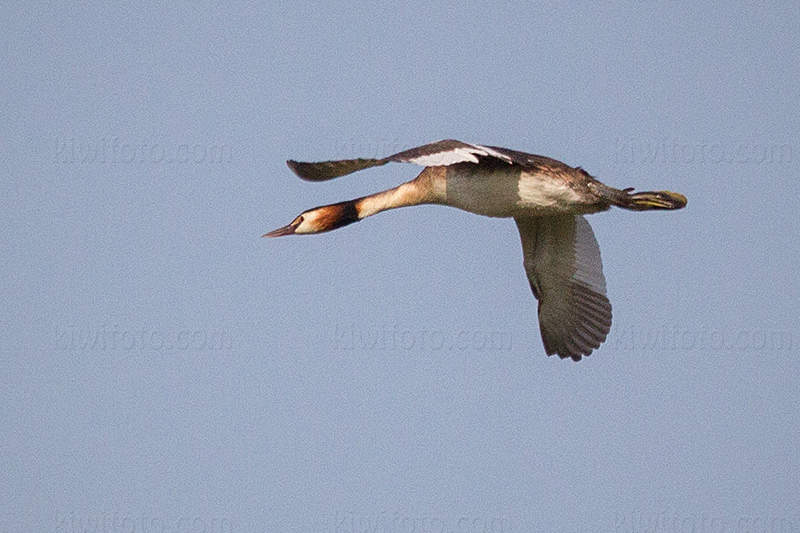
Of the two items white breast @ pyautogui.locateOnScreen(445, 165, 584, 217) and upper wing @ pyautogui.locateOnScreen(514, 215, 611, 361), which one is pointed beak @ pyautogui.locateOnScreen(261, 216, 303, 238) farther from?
upper wing @ pyautogui.locateOnScreen(514, 215, 611, 361)

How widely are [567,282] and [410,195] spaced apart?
113 inches

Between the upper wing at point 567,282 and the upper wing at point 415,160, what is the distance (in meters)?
2.88

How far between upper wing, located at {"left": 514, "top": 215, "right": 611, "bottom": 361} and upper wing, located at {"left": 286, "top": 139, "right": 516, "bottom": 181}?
9.44ft

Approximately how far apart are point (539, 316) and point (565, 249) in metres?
0.95

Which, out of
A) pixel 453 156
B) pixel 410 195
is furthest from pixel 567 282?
pixel 453 156

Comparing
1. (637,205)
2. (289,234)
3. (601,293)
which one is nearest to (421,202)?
(289,234)

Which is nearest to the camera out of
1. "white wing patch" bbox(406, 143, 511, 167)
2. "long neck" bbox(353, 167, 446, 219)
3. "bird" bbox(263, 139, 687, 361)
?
"white wing patch" bbox(406, 143, 511, 167)

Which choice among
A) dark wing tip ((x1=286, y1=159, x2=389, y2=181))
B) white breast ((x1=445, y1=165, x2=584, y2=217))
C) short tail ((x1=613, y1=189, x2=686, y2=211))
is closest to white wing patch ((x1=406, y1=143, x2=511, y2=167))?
dark wing tip ((x1=286, y1=159, x2=389, y2=181))

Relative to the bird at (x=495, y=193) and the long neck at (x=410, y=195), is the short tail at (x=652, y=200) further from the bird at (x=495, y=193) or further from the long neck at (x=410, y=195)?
the long neck at (x=410, y=195)

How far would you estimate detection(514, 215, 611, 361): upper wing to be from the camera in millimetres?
13867

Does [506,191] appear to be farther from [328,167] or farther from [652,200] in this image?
[328,167]

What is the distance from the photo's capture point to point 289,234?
12.4 metres

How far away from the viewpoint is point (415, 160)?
9.64 m

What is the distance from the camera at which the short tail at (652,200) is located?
12.0m
